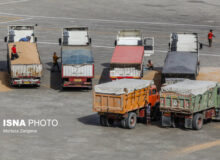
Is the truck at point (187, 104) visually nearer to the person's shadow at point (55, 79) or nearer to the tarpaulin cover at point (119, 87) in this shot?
the tarpaulin cover at point (119, 87)

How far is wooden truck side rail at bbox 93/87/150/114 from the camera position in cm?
4019

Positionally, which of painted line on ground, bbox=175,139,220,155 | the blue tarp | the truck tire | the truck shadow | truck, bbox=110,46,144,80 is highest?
the blue tarp

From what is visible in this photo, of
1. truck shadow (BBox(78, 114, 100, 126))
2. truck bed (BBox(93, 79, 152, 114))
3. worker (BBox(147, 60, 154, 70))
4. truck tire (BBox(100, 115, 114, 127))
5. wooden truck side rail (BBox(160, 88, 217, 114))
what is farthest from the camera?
worker (BBox(147, 60, 154, 70))

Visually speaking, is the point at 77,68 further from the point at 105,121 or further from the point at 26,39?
the point at 105,121

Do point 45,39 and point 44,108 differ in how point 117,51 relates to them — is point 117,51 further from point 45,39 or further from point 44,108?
point 45,39

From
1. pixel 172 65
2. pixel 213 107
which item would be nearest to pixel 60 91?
pixel 172 65

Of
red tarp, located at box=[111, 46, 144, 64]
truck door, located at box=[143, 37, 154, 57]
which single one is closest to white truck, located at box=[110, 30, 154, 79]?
red tarp, located at box=[111, 46, 144, 64]

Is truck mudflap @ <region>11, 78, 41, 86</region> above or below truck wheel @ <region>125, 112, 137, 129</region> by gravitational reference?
above

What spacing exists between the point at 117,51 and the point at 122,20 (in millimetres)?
34918

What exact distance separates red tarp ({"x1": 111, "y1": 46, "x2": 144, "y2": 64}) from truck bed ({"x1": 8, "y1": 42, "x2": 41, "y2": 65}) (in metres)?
7.17

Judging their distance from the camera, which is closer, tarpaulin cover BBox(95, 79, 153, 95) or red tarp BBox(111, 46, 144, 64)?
tarpaulin cover BBox(95, 79, 153, 95)

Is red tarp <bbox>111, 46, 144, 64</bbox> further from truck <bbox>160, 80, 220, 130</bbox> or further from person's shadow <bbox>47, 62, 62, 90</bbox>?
truck <bbox>160, 80, 220, 130</bbox>

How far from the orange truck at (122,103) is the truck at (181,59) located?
7.66 metres

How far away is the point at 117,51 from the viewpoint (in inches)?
2192
